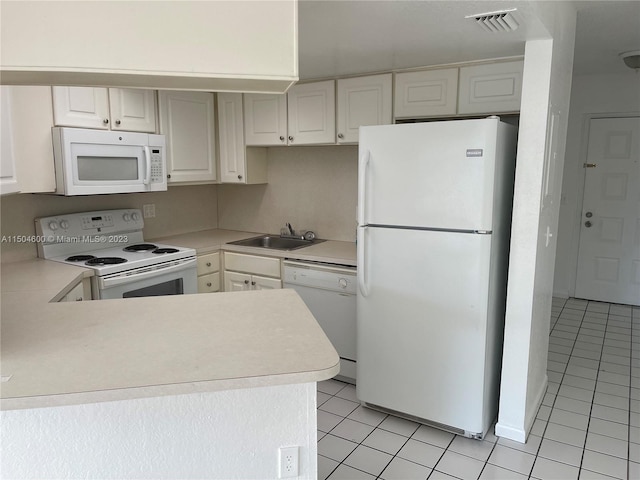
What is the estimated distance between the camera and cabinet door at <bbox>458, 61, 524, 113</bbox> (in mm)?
2674

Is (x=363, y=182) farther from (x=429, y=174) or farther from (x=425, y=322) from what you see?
(x=425, y=322)

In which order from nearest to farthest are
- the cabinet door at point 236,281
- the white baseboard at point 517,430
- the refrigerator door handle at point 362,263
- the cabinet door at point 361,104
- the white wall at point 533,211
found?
the white wall at point 533,211 → the white baseboard at point 517,430 → the refrigerator door handle at point 362,263 → the cabinet door at point 361,104 → the cabinet door at point 236,281

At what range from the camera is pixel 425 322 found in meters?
2.55

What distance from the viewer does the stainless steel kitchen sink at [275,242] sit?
380cm

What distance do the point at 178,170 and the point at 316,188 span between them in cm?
108

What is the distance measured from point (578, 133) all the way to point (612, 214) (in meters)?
0.88

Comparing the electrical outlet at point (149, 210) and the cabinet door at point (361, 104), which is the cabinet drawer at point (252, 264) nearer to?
the electrical outlet at point (149, 210)

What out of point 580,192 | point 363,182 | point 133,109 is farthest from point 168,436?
point 580,192

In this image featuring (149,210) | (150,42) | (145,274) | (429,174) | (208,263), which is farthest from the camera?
(149,210)

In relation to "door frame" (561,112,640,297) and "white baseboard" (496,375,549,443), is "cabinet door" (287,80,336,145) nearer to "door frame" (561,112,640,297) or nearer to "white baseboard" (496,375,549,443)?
"white baseboard" (496,375,549,443)

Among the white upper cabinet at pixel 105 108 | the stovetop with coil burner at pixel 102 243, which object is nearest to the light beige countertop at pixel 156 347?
the stovetop with coil burner at pixel 102 243

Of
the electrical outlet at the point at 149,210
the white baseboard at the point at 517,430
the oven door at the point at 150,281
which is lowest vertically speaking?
the white baseboard at the point at 517,430

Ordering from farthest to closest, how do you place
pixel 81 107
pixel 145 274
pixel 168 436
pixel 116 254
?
pixel 116 254, pixel 145 274, pixel 81 107, pixel 168 436

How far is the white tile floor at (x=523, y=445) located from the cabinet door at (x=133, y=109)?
2.15 m
